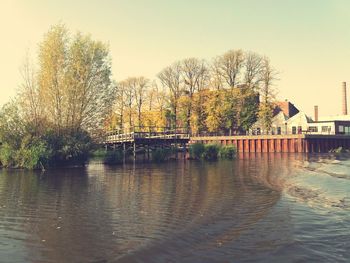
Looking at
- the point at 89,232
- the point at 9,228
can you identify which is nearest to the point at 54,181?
the point at 9,228

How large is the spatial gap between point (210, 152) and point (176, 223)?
31075 millimetres

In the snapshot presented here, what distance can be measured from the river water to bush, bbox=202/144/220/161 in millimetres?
21829

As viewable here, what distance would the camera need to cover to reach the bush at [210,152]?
134 feet

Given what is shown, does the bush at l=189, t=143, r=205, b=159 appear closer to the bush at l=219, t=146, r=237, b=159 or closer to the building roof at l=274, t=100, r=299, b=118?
the bush at l=219, t=146, r=237, b=159

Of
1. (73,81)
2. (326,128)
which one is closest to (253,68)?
(326,128)

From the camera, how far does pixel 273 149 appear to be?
194ft

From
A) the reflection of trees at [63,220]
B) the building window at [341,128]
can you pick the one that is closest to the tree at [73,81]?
the reflection of trees at [63,220]

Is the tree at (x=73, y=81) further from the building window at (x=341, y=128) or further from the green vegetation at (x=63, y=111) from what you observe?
the building window at (x=341, y=128)

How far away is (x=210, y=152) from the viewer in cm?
4153

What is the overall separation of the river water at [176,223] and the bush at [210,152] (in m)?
21.8

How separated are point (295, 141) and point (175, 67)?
2733 cm

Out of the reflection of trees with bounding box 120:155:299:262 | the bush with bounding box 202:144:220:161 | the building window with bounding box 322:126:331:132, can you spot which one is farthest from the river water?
the building window with bounding box 322:126:331:132

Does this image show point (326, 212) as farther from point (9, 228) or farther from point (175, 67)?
point (175, 67)

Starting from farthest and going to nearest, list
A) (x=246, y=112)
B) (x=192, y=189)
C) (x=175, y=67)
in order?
1. (x=175, y=67)
2. (x=246, y=112)
3. (x=192, y=189)
